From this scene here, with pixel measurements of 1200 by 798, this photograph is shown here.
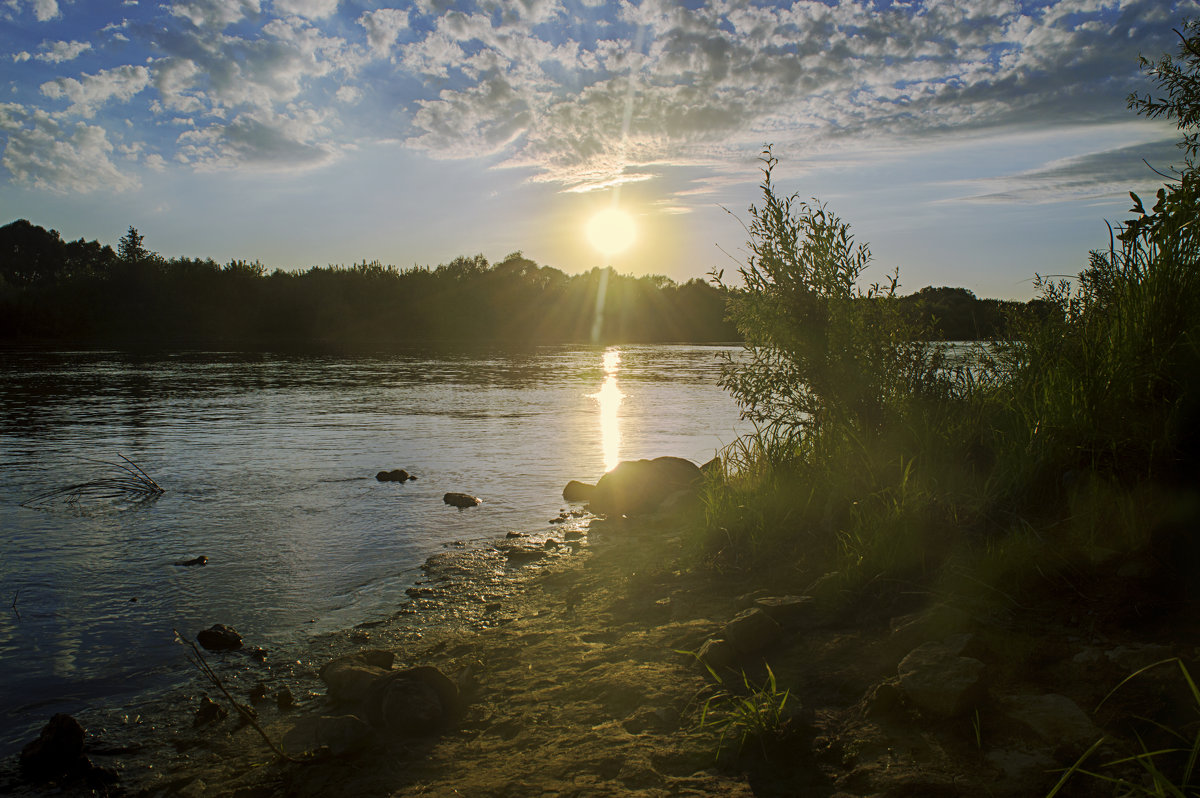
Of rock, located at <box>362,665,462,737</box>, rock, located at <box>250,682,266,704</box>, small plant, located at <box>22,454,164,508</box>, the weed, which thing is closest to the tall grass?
the weed

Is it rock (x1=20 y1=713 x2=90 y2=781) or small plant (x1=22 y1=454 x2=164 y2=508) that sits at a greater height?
small plant (x1=22 y1=454 x2=164 y2=508)

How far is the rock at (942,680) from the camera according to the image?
142 inches

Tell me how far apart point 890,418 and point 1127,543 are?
8.75ft

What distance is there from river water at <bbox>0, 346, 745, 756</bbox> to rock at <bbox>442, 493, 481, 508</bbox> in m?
0.19

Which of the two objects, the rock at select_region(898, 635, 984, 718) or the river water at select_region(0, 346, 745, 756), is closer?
the rock at select_region(898, 635, 984, 718)

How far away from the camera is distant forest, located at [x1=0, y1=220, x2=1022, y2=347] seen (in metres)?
80.9

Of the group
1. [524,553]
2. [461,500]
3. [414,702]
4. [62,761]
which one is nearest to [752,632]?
[414,702]

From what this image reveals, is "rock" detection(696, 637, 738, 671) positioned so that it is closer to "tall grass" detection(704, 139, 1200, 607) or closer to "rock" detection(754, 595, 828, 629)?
"rock" detection(754, 595, 828, 629)

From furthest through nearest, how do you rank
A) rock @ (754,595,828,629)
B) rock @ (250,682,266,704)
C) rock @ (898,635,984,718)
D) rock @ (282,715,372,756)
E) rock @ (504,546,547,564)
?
rock @ (504,546,547,564)
rock @ (754,595,828,629)
rock @ (250,682,266,704)
rock @ (282,715,372,756)
rock @ (898,635,984,718)

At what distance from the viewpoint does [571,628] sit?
602 centimetres

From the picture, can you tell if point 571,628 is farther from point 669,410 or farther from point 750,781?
point 669,410

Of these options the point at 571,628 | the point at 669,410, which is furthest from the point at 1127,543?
the point at 669,410

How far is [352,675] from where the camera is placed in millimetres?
5016

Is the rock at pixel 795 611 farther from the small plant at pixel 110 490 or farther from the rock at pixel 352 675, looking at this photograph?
A: the small plant at pixel 110 490
